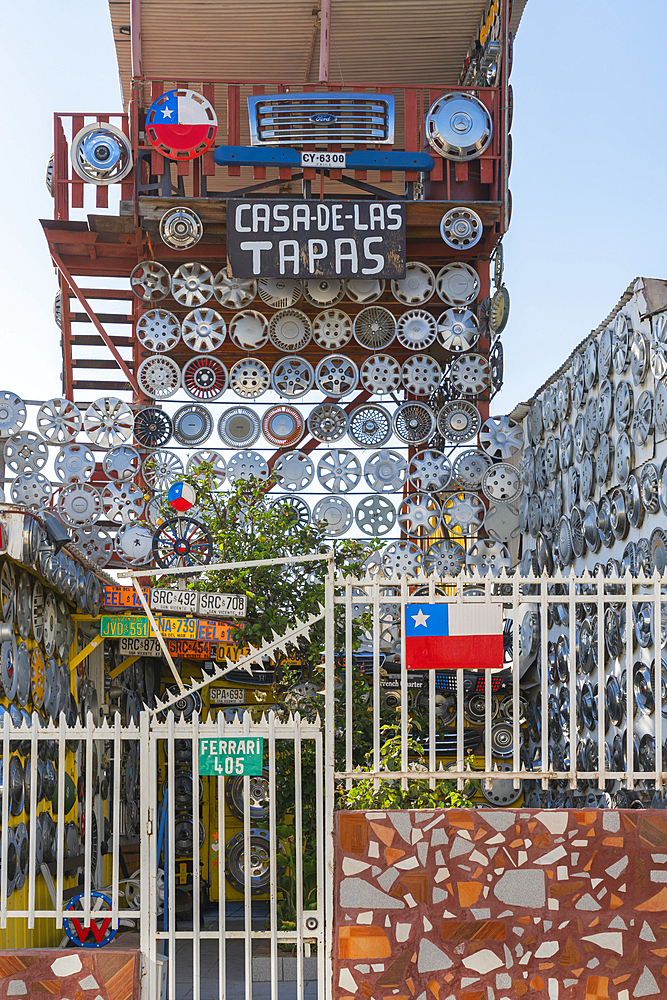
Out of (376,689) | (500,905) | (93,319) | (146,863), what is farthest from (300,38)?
(500,905)

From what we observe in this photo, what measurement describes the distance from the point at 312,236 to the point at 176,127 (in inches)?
95.3

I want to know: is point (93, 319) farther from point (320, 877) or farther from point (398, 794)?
point (320, 877)

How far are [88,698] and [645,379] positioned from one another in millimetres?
6768

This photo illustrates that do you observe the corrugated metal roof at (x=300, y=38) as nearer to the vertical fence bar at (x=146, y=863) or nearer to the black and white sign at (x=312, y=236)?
the black and white sign at (x=312, y=236)

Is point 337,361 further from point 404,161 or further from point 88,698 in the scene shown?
point 88,698

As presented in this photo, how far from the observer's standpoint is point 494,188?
15.1 metres

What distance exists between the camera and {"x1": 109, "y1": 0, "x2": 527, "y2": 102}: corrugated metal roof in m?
16.4

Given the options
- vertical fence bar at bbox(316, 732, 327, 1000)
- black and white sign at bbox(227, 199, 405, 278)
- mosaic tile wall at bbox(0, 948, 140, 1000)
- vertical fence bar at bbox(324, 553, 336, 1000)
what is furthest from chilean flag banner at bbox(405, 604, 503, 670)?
black and white sign at bbox(227, 199, 405, 278)

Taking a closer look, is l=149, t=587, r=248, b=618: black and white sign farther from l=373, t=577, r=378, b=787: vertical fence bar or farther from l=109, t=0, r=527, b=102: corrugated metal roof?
l=109, t=0, r=527, b=102: corrugated metal roof

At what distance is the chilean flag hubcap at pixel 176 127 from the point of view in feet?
47.8

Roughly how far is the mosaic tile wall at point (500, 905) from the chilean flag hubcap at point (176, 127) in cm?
1111

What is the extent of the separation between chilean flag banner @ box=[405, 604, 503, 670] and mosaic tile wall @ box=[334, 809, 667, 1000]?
33.8 inches

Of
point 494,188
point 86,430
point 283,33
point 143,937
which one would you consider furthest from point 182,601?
point 283,33

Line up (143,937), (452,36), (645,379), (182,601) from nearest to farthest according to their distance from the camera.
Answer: (143,937) < (182,601) < (645,379) < (452,36)
